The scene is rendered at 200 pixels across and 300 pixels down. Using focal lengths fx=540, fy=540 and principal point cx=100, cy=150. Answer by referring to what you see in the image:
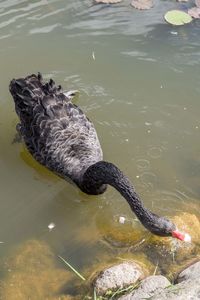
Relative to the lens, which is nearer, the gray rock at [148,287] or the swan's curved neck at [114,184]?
the gray rock at [148,287]

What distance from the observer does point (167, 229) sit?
421cm

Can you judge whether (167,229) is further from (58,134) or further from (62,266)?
(58,134)

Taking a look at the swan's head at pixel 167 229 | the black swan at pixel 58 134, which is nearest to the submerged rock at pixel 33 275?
the black swan at pixel 58 134

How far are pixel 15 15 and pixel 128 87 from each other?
2093 millimetres

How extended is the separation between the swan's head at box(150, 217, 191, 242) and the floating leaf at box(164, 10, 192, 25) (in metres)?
3.48

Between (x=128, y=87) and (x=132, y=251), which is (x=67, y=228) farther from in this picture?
(x=128, y=87)

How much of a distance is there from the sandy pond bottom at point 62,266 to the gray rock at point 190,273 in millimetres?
150

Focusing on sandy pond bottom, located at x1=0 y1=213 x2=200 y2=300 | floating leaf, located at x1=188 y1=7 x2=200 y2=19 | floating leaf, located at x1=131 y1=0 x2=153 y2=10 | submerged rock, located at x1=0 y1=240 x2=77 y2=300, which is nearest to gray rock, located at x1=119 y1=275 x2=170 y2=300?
sandy pond bottom, located at x1=0 y1=213 x2=200 y2=300

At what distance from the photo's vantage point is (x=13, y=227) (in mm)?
4859

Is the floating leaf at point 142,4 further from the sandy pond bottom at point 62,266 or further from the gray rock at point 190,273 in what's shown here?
the gray rock at point 190,273

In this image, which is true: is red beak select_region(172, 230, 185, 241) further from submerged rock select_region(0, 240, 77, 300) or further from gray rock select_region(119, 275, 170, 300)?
submerged rock select_region(0, 240, 77, 300)

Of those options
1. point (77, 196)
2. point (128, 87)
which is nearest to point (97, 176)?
point (77, 196)

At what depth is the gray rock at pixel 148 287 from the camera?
12.8 feet

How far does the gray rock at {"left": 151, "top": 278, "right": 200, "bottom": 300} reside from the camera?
11.9 feet
